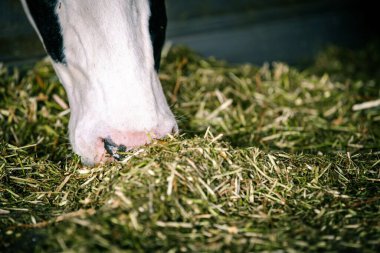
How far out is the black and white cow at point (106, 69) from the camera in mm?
1383

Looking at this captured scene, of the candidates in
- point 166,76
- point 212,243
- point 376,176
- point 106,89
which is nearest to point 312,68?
point 166,76

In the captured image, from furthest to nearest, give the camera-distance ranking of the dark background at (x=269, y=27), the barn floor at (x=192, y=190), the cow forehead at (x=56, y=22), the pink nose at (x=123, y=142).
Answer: the dark background at (x=269, y=27), the cow forehead at (x=56, y=22), the pink nose at (x=123, y=142), the barn floor at (x=192, y=190)

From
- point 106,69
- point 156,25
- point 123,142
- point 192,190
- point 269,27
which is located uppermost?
point 156,25

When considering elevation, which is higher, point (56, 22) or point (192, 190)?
point (56, 22)

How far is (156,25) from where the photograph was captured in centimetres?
164

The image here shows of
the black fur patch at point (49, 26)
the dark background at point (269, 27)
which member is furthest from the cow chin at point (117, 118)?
the dark background at point (269, 27)

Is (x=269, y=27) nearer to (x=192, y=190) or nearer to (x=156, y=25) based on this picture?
(x=156, y=25)

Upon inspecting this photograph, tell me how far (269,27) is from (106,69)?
2.60 m

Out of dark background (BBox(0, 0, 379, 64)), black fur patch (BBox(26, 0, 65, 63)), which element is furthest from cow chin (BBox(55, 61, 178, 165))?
dark background (BBox(0, 0, 379, 64))

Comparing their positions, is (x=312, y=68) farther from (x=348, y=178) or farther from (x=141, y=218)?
(x=141, y=218)

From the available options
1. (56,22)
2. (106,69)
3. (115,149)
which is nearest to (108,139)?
(115,149)

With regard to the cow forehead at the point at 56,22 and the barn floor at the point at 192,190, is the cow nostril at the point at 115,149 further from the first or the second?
the cow forehead at the point at 56,22

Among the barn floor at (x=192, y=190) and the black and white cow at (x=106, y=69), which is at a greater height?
the black and white cow at (x=106, y=69)

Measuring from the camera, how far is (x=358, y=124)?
227 cm
